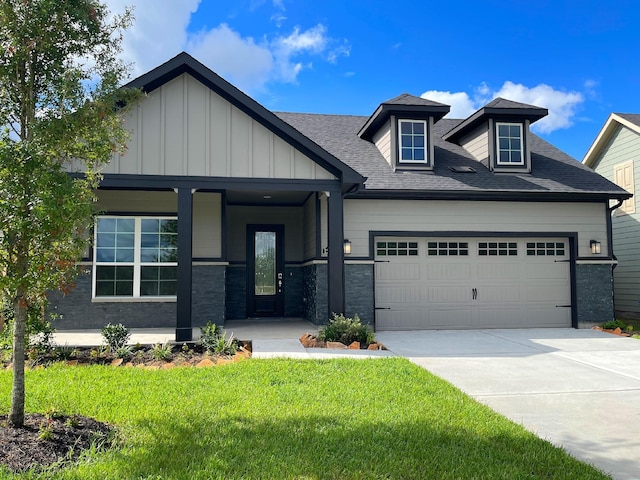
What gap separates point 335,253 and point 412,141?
4337mm

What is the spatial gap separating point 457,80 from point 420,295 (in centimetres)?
1175

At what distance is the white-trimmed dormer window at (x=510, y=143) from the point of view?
12672mm

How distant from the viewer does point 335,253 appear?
9750 millimetres

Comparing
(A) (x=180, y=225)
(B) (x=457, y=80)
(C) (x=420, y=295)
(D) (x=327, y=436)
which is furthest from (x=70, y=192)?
(B) (x=457, y=80)

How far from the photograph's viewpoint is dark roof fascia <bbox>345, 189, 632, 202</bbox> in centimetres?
1119

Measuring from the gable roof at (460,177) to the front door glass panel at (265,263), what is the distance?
3033mm

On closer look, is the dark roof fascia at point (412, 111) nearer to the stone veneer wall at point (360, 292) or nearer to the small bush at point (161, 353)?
the stone veneer wall at point (360, 292)

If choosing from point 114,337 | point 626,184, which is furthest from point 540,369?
point 626,184

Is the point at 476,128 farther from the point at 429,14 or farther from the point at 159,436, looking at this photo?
the point at 159,436

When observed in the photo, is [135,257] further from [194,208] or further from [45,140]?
[45,140]

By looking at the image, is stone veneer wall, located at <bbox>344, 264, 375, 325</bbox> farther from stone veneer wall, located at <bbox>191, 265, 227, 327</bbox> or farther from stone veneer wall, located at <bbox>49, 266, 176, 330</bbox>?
stone veneer wall, located at <bbox>49, 266, 176, 330</bbox>

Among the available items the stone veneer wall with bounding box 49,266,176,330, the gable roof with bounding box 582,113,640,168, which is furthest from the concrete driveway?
the gable roof with bounding box 582,113,640,168

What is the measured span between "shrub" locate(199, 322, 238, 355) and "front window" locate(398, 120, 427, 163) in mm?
6414

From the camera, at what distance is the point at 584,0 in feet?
48.4
